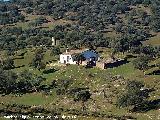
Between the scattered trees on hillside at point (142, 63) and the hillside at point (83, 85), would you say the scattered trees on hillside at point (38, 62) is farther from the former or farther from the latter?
the scattered trees on hillside at point (142, 63)

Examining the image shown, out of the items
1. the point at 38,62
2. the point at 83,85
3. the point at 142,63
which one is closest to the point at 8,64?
the point at 38,62

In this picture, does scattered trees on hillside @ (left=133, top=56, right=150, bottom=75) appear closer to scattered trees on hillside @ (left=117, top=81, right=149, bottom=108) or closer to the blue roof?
scattered trees on hillside @ (left=117, top=81, right=149, bottom=108)

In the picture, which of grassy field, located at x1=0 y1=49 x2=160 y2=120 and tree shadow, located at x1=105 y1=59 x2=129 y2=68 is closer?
grassy field, located at x1=0 y1=49 x2=160 y2=120

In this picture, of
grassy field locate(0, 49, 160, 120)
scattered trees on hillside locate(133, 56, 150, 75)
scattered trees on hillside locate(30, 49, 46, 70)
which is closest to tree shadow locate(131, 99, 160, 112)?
grassy field locate(0, 49, 160, 120)

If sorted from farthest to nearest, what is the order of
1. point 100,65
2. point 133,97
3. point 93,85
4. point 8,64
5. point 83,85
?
point 8,64, point 100,65, point 83,85, point 93,85, point 133,97

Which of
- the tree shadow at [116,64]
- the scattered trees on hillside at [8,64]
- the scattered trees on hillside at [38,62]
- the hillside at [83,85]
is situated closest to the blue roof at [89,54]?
the hillside at [83,85]

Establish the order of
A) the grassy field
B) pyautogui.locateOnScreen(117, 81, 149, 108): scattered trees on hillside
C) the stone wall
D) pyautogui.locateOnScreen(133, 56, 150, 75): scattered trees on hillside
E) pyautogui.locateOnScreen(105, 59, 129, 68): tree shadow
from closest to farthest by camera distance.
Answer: pyautogui.locateOnScreen(117, 81, 149, 108): scattered trees on hillside → the grassy field → pyautogui.locateOnScreen(133, 56, 150, 75): scattered trees on hillside → the stone wall → pyautogui.locateOnScreen(105, 59, 129, 68): tree shadow

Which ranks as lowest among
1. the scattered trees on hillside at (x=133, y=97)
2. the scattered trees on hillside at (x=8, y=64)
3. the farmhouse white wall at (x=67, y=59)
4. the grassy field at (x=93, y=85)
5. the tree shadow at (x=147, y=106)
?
the scattered trees on hillside at (x=8, y=64)

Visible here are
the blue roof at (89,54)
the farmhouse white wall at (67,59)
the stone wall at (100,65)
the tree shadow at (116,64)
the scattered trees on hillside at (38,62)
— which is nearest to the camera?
the stone wall at (100,65)

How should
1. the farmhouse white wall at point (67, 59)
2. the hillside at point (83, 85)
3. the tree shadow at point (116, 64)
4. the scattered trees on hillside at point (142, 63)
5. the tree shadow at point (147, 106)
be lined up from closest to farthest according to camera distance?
1. the hillside at point (83, 85)
2. the tree shadow at point (147, 106)
3. the scattered trees on hillside at point (142, 63)
4. the tree shadow at point (116, 64)
5. the farmhouse white wall at point (67, 59)

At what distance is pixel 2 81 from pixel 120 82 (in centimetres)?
3336

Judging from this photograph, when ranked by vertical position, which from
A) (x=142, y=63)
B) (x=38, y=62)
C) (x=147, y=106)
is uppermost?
(x=147, y=106)

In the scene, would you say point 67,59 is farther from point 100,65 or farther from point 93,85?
point 93,85

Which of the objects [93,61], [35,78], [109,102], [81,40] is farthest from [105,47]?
[109,102]
